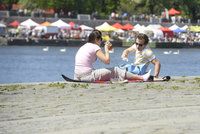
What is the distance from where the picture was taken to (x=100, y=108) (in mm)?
12352

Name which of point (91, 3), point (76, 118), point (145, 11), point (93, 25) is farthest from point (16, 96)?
point (145, 11)

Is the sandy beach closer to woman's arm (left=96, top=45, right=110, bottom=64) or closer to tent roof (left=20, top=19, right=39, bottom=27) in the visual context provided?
woman's arm (left=96, top=45, right=110, bottom=64)

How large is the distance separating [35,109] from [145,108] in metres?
1.72

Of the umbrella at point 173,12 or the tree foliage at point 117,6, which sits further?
the umbrella at point 173,12

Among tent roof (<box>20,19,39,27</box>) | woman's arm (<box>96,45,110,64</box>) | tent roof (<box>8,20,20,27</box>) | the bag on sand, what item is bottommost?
tent roof (<box>8,20,20,27</box>)

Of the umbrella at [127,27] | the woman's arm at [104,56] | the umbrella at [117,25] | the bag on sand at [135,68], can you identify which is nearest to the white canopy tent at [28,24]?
the umbrella at [117,25]

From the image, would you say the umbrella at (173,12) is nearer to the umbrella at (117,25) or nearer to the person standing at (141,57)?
the umbrella at (117,25)

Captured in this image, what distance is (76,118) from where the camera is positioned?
1104 centimetres

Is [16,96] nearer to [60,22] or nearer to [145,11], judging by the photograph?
[60,22]

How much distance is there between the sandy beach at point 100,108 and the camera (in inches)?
400

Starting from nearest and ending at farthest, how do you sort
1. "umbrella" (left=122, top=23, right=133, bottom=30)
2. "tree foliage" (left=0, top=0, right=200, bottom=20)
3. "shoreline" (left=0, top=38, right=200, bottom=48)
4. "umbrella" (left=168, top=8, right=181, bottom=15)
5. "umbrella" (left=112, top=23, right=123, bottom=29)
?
"shoreline" (left=0, top=38, right=200, bottom=48) → "umbrella" (left=112, top=23, right=123, bottom=29) → "umbrella" (left=122, top=23, right=133, bottom=30) → "tree foliage" (left=0, top=0, right=200, bottom=20) → "umbrella" (left=168, top=8, right=181, bottom=15)

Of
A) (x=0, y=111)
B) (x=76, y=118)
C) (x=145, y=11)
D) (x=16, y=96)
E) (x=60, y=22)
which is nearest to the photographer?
(x=76, y=118)

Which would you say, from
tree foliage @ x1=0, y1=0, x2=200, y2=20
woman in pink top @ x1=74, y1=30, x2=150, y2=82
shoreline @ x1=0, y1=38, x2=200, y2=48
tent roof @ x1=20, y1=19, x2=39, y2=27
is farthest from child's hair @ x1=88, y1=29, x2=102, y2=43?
tree foliage @ x1=0, y1=0, x2=200, y2=20

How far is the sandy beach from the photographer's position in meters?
10.1
